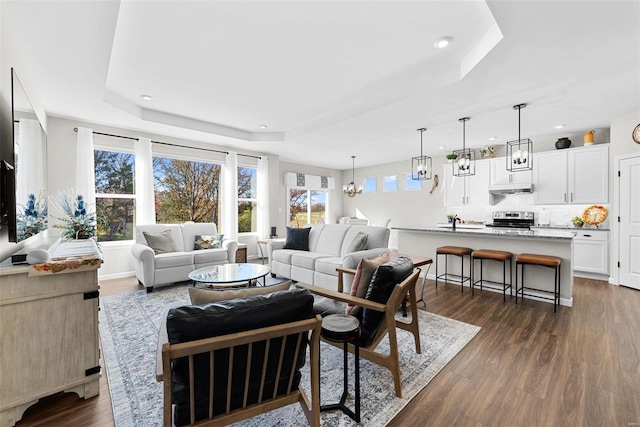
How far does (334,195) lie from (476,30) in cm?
744

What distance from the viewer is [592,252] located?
195 inches

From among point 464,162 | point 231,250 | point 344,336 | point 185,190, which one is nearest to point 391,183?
point 464,162

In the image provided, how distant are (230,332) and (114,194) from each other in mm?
5196

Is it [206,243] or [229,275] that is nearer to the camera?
[229,275]

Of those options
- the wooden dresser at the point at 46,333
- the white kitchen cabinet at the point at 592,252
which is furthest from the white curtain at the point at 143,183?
the white kitchen cabinet at the point at 592,252

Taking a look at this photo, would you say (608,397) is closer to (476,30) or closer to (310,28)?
(476,30)

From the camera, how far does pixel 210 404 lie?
47.8 inches

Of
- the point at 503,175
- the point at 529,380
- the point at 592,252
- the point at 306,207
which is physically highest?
the point at 503,175

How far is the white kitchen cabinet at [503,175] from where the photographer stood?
227 inches

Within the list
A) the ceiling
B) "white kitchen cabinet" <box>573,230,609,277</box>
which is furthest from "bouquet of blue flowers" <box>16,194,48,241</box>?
"white kitchen cabinet" <box>573,230,609,277</box>

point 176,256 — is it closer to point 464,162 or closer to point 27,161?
point 27,161

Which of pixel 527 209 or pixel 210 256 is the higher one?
pixel 527 209

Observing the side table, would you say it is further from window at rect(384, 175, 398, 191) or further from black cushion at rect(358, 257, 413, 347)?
window at rect(384, 175, 398, 191)

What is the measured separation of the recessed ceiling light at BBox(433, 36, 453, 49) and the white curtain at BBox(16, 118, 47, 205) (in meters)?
3.53
